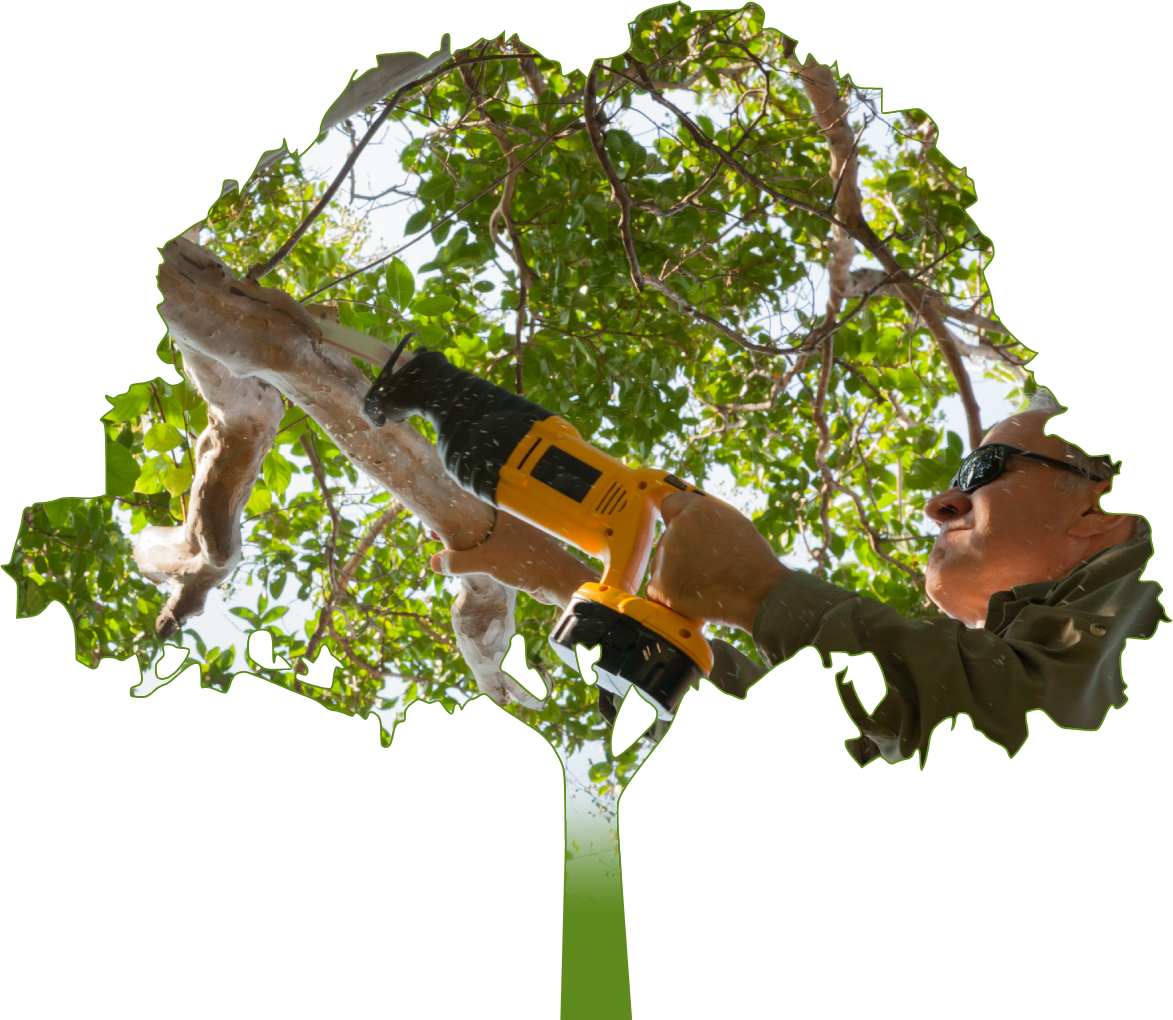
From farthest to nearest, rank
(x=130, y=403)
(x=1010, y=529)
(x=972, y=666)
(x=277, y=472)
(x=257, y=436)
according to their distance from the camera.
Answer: (x=277, y=472) < (x=257, y=436) < (x=130, y=403) < (x=1010, y=529) < (x=972, y=666)

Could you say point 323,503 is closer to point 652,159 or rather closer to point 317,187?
point 317,187

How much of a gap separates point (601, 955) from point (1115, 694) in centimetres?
48

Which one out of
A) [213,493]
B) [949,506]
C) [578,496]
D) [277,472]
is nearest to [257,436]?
[213,493]

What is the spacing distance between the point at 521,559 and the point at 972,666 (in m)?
0.52

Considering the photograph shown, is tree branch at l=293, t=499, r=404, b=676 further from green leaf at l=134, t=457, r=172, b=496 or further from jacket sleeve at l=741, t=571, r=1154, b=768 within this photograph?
jacket sleeve at l=741, t=571, r=1154, b=768

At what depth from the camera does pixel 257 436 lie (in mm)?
957

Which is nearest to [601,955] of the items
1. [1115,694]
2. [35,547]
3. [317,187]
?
[1115,694]

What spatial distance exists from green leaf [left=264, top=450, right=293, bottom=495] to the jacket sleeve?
76 centimetres

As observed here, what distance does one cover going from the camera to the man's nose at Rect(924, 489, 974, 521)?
27.2 inches

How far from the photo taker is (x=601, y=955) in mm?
807

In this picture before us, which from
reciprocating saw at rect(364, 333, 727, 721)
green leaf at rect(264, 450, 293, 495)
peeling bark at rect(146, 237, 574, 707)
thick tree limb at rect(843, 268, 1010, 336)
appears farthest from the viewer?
green leaf at rect(264, 450, 293, 495)

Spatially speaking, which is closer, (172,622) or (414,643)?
(172,622)

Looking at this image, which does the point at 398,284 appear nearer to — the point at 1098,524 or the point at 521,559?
the point at 521,559

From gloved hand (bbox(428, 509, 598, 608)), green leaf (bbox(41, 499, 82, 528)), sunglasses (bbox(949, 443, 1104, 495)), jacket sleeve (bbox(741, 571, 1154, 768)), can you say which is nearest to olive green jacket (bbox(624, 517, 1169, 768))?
jacket sleeve (bbox(741, 571, 1154, 768))
